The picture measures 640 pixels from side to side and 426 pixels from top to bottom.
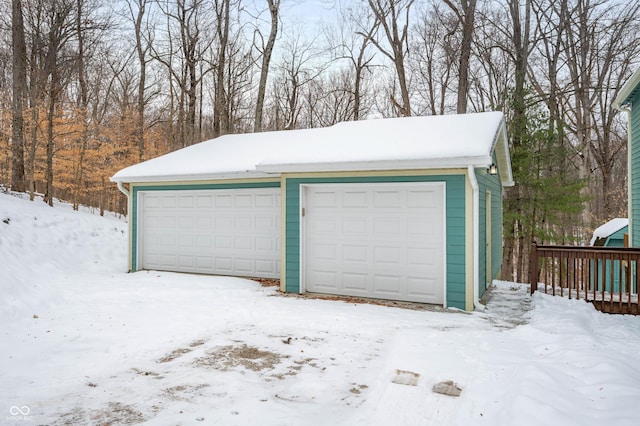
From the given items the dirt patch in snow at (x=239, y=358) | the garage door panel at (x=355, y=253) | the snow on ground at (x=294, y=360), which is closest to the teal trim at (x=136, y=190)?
the snow on ground at (x=294, y=360)

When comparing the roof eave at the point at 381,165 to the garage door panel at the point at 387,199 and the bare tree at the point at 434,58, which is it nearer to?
the garage door panel at the point at 387,199

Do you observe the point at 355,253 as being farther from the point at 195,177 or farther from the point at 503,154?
the point at 503,154

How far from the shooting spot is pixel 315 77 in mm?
19594

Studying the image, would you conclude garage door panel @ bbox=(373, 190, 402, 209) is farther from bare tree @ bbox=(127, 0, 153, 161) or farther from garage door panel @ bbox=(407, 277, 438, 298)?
bare tree @ bbox=(127, 0, 153, 161)

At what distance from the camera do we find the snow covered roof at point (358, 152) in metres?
6.41

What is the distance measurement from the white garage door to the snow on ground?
0.62m

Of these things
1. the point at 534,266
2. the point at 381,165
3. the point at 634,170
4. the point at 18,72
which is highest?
the point at 18,72

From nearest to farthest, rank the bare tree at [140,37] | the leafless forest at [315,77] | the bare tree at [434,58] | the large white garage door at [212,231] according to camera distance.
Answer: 1. the large white garage door at [212,231]
2. the leafless forest at [315,77]
3. the bare tree at [434,58]
4. the bare tree at [140,37]

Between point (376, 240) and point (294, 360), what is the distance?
330 centimetres

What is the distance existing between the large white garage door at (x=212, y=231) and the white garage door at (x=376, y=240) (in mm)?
1368

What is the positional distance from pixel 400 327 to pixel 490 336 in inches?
42.6

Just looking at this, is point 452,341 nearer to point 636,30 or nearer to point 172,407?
point 172,407

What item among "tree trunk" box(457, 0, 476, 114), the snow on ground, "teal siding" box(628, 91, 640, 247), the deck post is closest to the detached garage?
the snow on ground

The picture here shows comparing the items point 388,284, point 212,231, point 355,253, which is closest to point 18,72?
point 212,231
